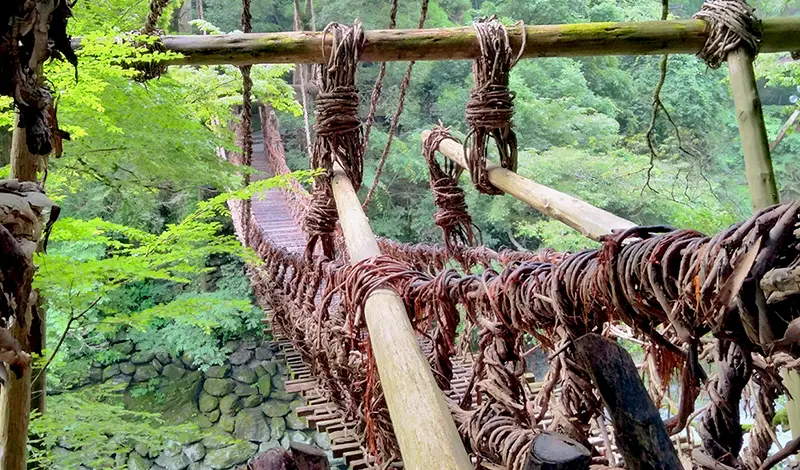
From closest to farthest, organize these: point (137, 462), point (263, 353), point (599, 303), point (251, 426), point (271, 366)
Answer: point (599, 303) → point (137, 462) → point (251, 426) → point (271, 366) → point (263, 353)

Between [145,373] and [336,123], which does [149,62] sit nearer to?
[336,123]

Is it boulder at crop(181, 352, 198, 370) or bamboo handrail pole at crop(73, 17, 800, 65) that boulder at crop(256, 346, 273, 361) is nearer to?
boulder at crop(181, 352, 198, 370)

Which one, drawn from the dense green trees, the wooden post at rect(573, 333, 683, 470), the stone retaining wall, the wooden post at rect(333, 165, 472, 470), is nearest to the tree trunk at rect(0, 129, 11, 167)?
the dense green trees

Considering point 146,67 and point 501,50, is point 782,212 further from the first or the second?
point 146,67

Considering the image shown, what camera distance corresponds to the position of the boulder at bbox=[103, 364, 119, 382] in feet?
16.5

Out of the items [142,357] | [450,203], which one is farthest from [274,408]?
[450,203]

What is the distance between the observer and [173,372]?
514cm

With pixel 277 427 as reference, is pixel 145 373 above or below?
above

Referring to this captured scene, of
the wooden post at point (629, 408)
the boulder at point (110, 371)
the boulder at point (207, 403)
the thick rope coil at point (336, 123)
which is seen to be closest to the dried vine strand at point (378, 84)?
the thick rope coil at point (336, 123)

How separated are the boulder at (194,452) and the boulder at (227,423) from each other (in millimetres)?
254

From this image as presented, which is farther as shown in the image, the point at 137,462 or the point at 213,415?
the point at 213,415

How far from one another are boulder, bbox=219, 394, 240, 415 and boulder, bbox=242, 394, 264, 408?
6 centimetres

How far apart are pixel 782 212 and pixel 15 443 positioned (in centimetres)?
96

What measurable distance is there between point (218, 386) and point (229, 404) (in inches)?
8.9
